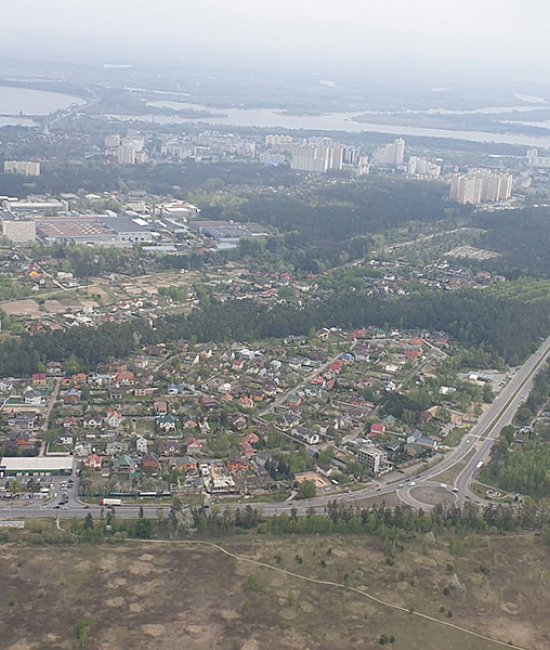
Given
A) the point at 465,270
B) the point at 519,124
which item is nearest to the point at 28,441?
the point at 465,270

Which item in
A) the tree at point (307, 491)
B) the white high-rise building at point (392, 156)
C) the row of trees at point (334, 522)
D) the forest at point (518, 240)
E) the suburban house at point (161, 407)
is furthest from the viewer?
the white high-rise building at point (392, 156)

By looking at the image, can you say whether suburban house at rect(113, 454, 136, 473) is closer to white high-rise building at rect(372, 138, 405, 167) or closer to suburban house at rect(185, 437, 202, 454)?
suburban house at rect(185, 437, 202, 454)

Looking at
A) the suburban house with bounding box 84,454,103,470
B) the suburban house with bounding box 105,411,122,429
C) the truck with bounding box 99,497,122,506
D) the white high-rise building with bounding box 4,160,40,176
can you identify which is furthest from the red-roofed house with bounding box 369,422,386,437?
the white high-rise building with bounding box 4,160,40,176

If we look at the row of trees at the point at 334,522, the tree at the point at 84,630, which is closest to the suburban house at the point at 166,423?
the row of trees at the point at 334,522

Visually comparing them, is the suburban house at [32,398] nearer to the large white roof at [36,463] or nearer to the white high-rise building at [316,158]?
the large white roof at [36,463]

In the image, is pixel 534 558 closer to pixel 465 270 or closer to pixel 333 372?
pixel 333 372

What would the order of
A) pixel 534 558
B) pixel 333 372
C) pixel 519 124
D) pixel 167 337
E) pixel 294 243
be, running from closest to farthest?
pixel 534 558 < pixel 333 372 < pixel 167 337 < pixel 294 243 < pixel 519 124
